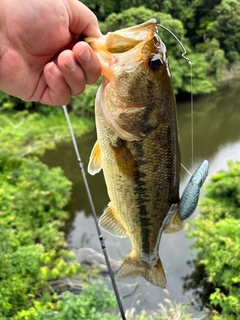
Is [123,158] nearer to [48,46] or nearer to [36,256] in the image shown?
[48,46]

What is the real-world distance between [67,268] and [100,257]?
1213mm

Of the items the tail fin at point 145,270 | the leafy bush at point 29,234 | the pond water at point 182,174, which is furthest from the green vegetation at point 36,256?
the tail fin at point 145,270

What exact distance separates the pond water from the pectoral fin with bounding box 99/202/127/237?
1.25m

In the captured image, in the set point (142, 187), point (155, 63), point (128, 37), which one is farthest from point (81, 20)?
point (142, 187)

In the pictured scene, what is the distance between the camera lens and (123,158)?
4.50 feet

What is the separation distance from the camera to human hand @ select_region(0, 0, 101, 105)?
1.32 meters

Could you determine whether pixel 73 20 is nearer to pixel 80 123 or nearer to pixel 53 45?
pixel 53 45

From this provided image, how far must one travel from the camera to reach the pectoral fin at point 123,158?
4.46ft

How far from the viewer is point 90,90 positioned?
1340 cm

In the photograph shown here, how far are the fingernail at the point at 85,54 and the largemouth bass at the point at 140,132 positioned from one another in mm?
62

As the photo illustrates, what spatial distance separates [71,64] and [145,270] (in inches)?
41.7

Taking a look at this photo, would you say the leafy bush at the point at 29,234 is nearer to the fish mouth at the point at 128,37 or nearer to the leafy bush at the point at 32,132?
the leafy bush at the point at 32,132

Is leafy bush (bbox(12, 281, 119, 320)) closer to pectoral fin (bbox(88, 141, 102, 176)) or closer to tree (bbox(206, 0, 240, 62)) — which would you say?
pectoral fin (bbox(88, 141, 102, 176))

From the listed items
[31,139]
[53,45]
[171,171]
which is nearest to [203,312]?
[171,171]
